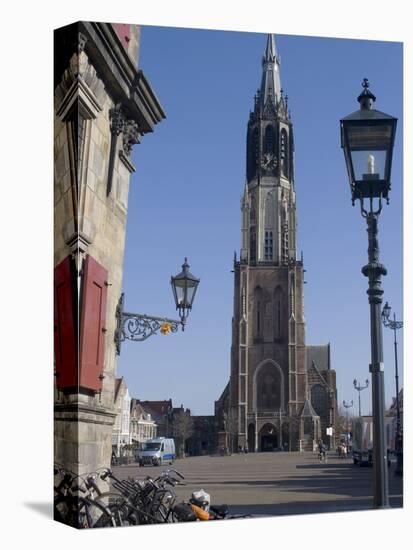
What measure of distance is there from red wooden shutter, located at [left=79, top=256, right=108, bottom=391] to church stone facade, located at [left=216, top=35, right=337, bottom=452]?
2.19m

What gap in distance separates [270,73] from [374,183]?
182 inches

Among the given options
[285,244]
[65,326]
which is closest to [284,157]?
[285,244]

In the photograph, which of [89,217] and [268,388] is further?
[268,388]

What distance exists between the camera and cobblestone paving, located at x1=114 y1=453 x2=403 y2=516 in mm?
11188

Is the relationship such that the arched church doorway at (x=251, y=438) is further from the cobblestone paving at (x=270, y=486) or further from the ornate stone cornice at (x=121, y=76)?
the ornate stone cornice at (x=121, y=76)

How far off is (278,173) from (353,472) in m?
5.39

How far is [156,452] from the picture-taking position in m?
11.3

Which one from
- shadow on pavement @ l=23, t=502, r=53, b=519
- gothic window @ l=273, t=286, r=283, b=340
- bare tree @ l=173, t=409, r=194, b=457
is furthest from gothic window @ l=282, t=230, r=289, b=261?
shadow on pavement @ l=23, t=502, r=53, b=519

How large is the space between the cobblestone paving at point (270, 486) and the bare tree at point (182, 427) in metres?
0.42

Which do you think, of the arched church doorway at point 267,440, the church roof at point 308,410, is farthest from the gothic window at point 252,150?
the church roof at point 308,410

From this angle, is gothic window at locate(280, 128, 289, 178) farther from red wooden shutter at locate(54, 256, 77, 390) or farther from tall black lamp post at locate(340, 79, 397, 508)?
tall black lamp post at locate(340, 79, 397, 508)

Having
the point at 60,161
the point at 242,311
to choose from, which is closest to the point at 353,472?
the point at 242,311

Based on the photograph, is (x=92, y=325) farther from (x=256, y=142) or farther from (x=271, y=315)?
(x=271, y=315)

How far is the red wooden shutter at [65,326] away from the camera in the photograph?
32.4 feet
